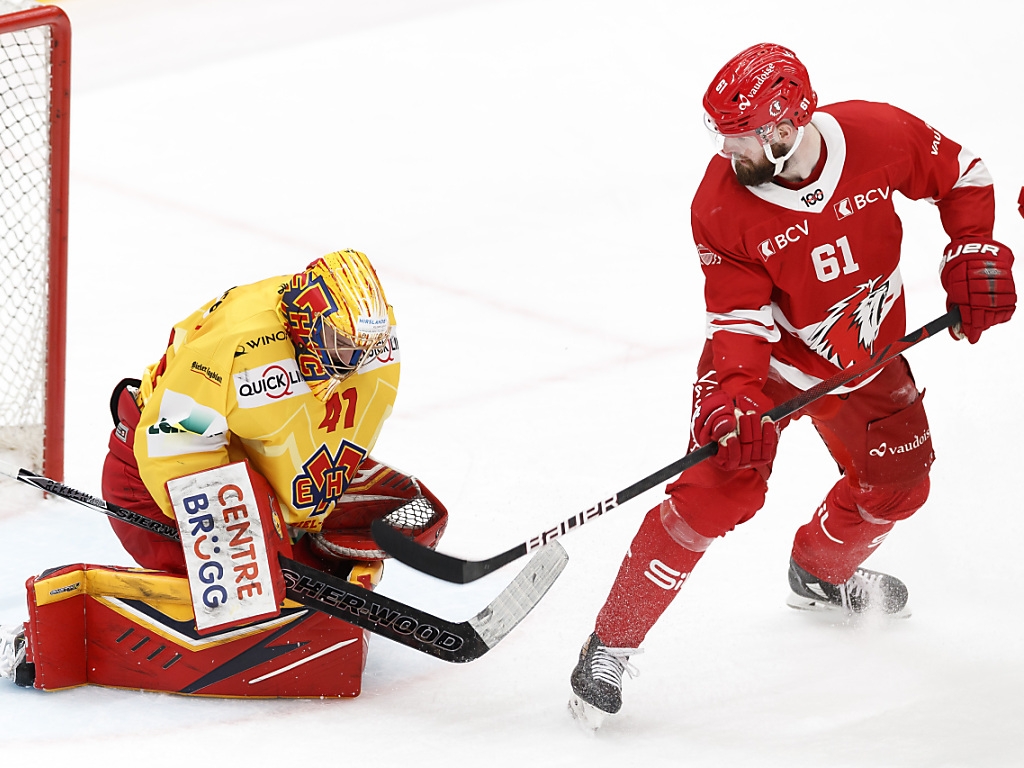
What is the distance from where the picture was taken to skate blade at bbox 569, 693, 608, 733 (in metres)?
2.65

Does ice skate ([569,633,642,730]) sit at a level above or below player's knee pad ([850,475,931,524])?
below

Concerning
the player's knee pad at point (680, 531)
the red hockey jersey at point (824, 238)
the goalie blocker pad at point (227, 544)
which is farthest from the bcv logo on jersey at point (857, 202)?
the goalie blocker pad at point (227, 544)

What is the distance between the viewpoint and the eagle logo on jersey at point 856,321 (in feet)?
8.68

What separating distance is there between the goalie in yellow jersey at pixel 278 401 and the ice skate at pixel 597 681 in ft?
1.52

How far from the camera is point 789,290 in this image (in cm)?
260

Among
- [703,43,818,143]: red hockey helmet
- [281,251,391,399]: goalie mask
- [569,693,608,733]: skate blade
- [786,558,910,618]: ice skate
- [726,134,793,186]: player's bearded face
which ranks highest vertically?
[703,43,818,143]: red hockey helmet

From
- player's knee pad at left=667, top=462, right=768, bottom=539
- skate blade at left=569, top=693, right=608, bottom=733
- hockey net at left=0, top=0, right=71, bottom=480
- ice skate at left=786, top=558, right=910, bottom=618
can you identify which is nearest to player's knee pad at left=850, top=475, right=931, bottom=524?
ice skate at left=786, top=558, right=910, bottom=618

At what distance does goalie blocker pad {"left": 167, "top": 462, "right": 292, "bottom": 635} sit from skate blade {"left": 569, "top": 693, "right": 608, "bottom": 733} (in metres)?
0.59

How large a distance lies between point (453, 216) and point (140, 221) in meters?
1.20

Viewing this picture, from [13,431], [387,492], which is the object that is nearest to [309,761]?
[387,492]

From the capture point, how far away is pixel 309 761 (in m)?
2.53

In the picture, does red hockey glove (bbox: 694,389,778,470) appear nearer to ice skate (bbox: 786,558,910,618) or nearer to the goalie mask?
the goalie mask

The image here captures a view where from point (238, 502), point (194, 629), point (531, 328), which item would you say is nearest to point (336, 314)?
point (238, 502)

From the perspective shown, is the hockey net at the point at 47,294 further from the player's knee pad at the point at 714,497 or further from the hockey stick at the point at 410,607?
the player's knee pad at the point at 714,497
